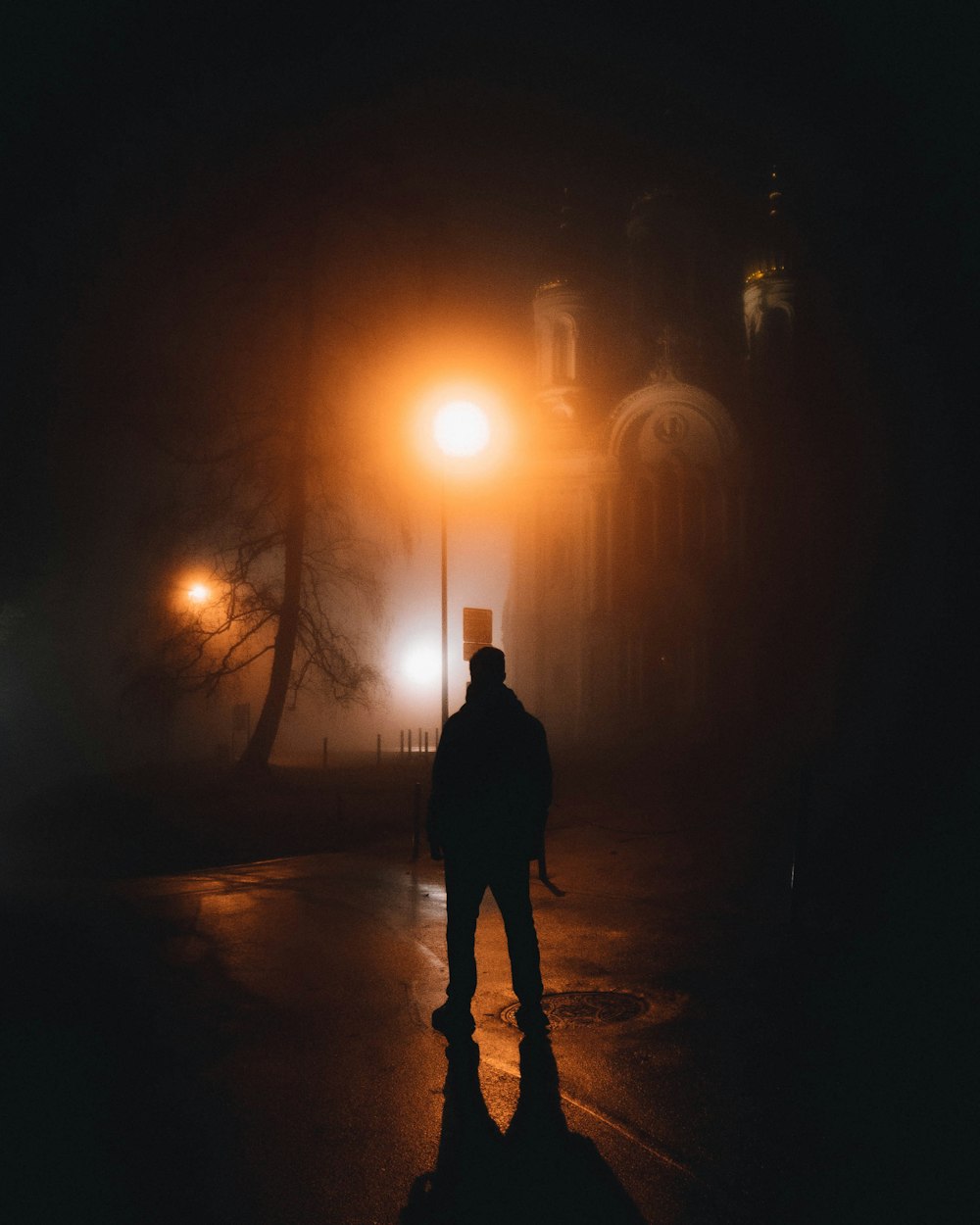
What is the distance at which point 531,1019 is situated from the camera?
568 centimetres

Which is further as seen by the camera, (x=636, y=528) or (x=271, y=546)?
(x=636, y=528)

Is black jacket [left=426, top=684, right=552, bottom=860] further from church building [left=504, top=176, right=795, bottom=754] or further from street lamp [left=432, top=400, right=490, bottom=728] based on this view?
church building [left=504, top=176, right=795, bottom=754]

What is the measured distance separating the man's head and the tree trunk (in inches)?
648

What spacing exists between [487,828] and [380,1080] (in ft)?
4.57

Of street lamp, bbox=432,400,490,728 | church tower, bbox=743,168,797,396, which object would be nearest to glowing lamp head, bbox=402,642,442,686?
church tower, bbox=743,168,797,396

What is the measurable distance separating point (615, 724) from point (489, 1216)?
34.7 meters

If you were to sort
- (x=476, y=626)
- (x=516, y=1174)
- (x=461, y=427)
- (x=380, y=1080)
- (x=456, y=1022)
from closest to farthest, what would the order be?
1. (x=516, y=1174)
2. (x=380, y=1080)
3. (x=456, y=1022)
4. (x=476, y=626)
5. (x=461, y=427)

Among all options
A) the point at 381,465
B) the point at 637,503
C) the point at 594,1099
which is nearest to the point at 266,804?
the point at 381,465

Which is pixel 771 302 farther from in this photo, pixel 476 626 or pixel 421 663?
pixel 476 626

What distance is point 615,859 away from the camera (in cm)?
1349

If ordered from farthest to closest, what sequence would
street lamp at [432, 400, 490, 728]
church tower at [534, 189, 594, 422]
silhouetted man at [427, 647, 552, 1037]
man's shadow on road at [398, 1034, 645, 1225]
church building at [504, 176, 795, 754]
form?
church tower at [534, 189, 594, 422]
church building at [504, 176, 795, 754]
street lamp at [432, 400, 490, 728]
silhouetted man at [427, 647, 552, 1037]
man's shadow on road at [398, 1034, 645, 1225]

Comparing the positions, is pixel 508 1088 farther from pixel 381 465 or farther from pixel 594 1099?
pixel 381 465

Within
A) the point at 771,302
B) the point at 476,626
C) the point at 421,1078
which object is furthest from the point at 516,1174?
the point at 771,302

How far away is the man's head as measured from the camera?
234 inches
